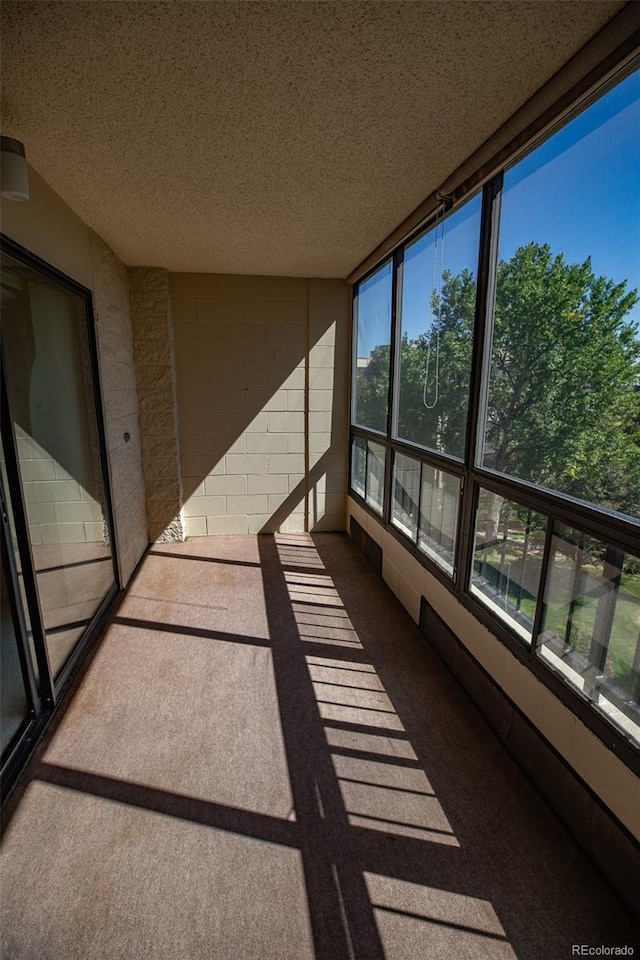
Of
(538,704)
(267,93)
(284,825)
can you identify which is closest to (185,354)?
(267,93)

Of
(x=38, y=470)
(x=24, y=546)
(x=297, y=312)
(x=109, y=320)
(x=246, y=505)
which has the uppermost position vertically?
(x=297, y=312)

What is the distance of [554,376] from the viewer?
5.41 feet

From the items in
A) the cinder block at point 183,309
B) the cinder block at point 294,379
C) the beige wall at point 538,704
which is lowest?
the beige wall at point 538,704

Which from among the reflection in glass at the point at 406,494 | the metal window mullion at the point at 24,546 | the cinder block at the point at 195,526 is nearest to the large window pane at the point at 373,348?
the reflection in glass at the point at 406,494

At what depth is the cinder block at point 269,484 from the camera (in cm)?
455

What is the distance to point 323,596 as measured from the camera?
3.37m

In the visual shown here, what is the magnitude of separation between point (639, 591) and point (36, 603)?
234 centimetres

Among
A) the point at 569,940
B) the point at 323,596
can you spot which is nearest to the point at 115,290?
the point at 323,596

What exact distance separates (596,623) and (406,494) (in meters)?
1.79

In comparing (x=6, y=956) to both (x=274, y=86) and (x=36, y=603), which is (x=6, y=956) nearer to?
(x=36, y=603)

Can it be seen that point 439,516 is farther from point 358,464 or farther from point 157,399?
point 157,399

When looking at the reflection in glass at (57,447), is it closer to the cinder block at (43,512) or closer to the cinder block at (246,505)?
the cinder block at (43,512)

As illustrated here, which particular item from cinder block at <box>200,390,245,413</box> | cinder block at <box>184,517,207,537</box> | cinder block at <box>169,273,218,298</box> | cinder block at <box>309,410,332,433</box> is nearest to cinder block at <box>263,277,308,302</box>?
cinder block at <box>169,273,218,298</box>

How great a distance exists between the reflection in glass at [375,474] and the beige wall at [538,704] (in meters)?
0.86
